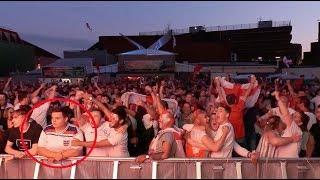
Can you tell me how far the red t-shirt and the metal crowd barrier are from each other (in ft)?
10.2

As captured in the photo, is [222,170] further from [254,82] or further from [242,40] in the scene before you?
[242,40]

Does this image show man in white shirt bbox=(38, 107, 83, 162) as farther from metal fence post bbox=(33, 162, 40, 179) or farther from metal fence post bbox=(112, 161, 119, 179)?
metal fence post bbox=(112, 161, 119, 179)

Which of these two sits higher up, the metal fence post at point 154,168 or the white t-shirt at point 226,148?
the white t-shirt at point 226,148

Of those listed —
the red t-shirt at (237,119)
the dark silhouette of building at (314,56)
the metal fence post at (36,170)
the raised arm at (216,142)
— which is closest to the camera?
the metal fence post at (36,170)

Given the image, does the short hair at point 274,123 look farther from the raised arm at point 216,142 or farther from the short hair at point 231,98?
the short hair at point 231,98

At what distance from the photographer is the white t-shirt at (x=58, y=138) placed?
6.47 m

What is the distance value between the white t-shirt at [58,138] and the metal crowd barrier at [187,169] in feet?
1.28

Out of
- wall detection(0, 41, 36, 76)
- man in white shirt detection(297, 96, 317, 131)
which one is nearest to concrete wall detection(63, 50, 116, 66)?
wall detection(0, 41, 36, 76)

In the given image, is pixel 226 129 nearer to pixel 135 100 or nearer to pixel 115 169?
pixel 115 169

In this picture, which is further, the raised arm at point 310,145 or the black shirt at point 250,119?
the black shirt at point 250,119

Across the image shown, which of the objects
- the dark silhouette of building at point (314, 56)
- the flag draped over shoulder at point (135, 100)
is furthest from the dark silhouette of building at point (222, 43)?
the flag draped over shoulder at point (135, 100)

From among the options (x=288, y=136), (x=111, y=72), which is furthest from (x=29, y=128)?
(x=111, y=72)

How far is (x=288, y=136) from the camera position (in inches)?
258

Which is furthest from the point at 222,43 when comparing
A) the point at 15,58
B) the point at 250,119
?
the point at 250,119
